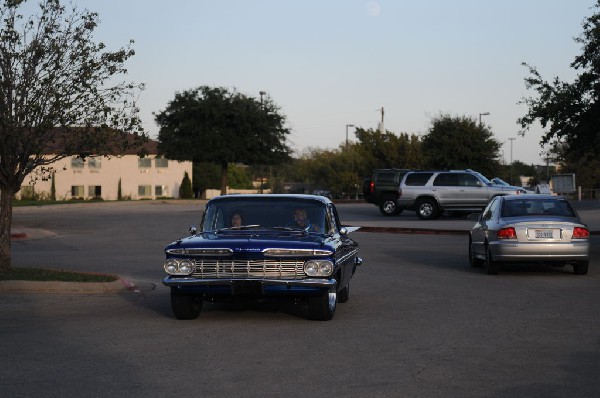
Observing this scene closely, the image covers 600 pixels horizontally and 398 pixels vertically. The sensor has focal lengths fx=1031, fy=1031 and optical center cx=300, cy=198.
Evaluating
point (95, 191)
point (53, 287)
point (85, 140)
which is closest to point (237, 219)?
point (53, 287)

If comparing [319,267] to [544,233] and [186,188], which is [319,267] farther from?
[186,188]

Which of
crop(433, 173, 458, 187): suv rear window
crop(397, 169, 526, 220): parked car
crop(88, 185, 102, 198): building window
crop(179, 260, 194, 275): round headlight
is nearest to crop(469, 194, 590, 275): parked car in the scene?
crop(179, 260, 194, 275): round headlight

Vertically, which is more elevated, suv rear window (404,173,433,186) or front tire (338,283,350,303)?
suv rear window (404,173,433,186)

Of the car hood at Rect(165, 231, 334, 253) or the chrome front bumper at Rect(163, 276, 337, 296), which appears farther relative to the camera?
the car hood at Rect(165, 231, 334, 253)

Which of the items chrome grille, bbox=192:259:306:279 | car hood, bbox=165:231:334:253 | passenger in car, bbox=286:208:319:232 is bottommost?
chrome grille, bbox=192:259:306:279

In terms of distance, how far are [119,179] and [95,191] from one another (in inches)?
101

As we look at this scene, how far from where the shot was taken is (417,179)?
43.7m

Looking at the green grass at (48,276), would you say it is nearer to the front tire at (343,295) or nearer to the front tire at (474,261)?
the front tire at (343,295)

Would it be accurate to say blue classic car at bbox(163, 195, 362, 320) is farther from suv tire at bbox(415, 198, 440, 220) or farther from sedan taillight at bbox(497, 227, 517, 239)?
suv tire at bbox(415, 198, 440, 220)

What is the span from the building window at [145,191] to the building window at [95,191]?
398cm

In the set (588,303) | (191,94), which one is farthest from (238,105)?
(588,303)

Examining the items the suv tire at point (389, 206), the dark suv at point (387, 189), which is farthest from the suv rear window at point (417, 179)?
the suv tire at point (389, 206)

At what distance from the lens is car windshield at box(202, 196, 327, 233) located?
44.4 feet

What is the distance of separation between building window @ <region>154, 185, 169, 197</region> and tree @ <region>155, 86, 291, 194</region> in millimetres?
23695
